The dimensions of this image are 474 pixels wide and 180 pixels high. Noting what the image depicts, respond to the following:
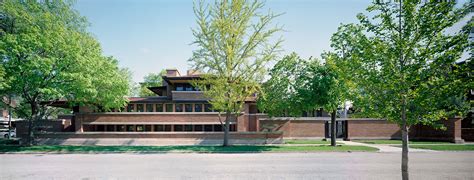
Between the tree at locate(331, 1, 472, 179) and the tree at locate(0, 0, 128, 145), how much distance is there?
69.2 feet

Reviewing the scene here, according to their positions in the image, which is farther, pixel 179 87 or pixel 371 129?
pixel 371 129

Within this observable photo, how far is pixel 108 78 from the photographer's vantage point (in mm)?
24188

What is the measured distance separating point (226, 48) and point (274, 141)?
1093cm

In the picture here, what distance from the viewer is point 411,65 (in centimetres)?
732

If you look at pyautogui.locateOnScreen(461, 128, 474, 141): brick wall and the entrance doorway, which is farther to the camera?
the entrance doorway

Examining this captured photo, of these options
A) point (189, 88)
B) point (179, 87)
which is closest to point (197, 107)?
point (189, 88)

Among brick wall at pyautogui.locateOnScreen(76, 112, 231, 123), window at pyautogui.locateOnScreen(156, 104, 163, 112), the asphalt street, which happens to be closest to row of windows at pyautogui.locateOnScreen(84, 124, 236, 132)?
brick wall at pyautogui.locateOnScreen(76, 112, 231, 123)

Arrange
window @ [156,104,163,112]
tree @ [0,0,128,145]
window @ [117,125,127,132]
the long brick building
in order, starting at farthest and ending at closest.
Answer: window @ [156,104,163,112], window @ [117,125,127,132], the long brick building, tree @ [0,0,128,145]

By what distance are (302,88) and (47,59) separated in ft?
70.0

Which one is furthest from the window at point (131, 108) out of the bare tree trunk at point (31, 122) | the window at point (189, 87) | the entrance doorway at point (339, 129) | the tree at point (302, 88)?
the entrance doorway at point (339, 129)

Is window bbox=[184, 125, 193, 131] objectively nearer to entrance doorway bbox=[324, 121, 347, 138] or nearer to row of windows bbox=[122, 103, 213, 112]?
row of windows bbox=[122, 103, 213, 112]

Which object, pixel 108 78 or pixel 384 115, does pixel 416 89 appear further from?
pixel 108 78

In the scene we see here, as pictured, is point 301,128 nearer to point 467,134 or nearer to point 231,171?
point 467,134

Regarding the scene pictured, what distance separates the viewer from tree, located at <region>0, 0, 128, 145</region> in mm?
19719
